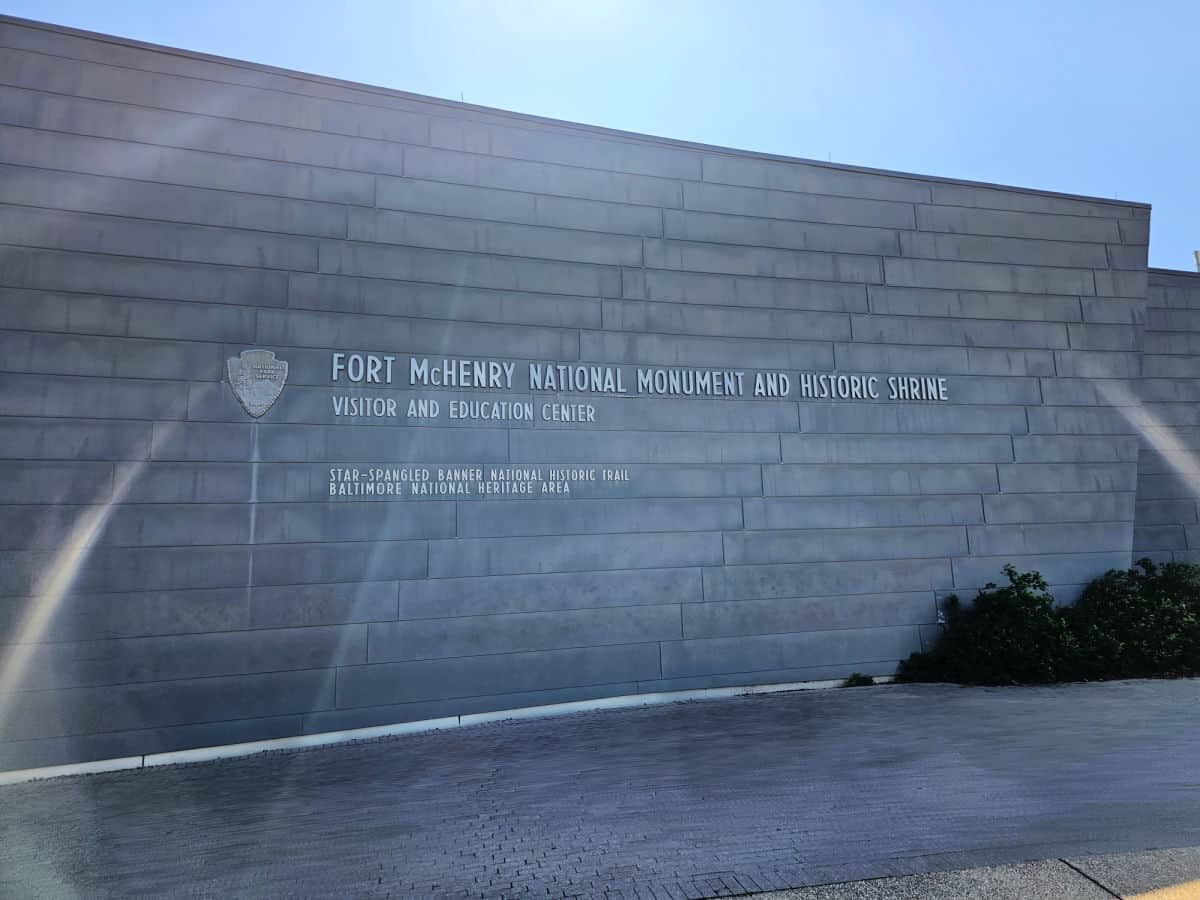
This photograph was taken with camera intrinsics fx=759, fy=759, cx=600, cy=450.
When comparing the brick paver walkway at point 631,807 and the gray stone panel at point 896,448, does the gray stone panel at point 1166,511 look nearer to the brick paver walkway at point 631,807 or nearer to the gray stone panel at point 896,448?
the gray stone panel at point 896,448

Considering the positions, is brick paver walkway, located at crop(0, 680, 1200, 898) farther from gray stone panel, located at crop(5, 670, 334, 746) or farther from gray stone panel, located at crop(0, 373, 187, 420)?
gray stone panel, located at crop(0, 373, 187, 420)

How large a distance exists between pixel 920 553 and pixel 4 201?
1084cm

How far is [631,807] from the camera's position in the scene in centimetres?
496

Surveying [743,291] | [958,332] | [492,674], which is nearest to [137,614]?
[492,674]

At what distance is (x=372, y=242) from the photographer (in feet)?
27.4

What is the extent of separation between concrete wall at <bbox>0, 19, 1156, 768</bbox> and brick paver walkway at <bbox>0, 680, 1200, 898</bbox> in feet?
3.67

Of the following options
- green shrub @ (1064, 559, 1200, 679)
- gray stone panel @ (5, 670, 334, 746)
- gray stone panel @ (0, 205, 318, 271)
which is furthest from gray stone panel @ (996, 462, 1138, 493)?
gray stone panel @ (0, 205, 318, 271)

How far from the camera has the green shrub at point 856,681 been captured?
934cm

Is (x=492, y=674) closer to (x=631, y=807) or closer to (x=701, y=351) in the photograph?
(x=631, y=807)

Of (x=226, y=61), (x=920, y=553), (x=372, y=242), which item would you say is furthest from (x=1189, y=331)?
(x=226, y=61)

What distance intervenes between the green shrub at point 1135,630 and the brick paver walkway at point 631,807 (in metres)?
1.63

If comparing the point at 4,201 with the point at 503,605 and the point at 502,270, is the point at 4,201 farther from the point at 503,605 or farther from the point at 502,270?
the point at 503,605

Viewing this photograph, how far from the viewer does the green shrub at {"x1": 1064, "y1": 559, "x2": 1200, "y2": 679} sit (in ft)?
Result: 31.2

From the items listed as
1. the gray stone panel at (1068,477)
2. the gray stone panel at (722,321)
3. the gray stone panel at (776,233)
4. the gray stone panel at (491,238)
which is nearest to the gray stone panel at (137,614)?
the gray stone panel at (491,238)
